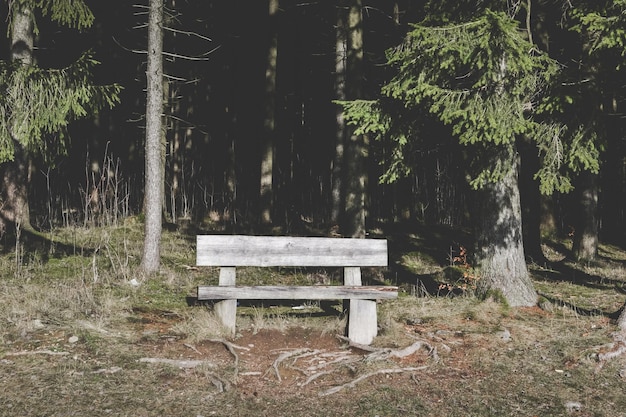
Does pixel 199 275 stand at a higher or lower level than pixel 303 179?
lower

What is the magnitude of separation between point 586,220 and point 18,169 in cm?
1260

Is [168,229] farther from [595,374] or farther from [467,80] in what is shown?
[595,374]

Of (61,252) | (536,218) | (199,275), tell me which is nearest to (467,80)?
(199,275)

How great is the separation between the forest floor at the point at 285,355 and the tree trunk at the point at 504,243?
30 centimetres

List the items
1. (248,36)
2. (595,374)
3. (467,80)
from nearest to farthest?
1. (595,374)
2. (467,80)
3. (248,36)

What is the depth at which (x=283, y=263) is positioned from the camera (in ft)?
24.7

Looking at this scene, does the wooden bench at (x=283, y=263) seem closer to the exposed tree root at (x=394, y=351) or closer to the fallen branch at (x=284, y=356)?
the exposed tree root at (x=394, y=351)

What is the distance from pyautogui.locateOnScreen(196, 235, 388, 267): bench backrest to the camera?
7172 mm

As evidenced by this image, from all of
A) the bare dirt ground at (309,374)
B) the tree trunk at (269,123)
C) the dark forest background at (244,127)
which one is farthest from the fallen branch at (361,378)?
the tree trunk at (269,123)

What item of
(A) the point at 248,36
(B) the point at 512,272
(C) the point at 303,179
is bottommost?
(B) the point at 512,272

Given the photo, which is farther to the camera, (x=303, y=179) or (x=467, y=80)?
(x=303, y=179)

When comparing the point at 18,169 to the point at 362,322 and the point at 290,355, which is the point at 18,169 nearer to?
the point at 290,355

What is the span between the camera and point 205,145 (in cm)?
2552

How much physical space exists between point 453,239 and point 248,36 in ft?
35.2
